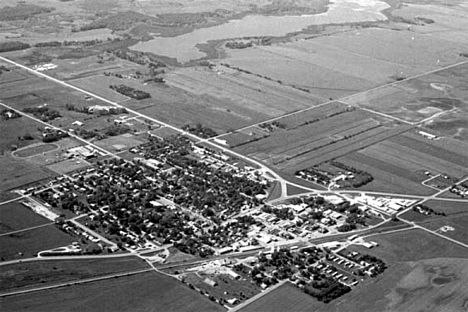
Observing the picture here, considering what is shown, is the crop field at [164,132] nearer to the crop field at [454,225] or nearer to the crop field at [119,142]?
the crop field at [119,142]

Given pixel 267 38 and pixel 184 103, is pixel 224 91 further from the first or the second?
pixel 267 38

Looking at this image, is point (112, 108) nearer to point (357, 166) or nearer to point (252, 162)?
point (252, 162)

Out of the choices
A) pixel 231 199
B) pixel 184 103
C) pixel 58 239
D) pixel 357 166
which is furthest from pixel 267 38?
pixel 58 239

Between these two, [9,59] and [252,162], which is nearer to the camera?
[252,162]

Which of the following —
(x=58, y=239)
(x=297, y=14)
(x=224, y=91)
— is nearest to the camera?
(x=58, y=239)

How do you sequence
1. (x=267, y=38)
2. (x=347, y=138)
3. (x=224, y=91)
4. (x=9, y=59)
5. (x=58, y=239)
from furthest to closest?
1. (x=267, y=38)
2. (x=9, y=59)
3. (x=224, y=91)
4. (x=347, y=138)
5. (x=58, y=239)

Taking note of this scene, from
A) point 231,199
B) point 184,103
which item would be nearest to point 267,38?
point 184,103
